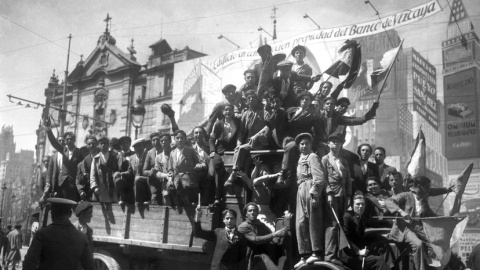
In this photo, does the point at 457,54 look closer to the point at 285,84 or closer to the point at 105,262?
the point at 285,84

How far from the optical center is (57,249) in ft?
13.8

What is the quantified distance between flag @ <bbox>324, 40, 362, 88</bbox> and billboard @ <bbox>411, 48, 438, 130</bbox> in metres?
11.9

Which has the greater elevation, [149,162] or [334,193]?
[149,162]

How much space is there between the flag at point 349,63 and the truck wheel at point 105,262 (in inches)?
176

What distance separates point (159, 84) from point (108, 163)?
830 inches

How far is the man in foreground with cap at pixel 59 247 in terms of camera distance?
412 cm

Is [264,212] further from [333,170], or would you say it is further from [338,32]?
[338,32]

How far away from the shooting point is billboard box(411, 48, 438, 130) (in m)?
18.1

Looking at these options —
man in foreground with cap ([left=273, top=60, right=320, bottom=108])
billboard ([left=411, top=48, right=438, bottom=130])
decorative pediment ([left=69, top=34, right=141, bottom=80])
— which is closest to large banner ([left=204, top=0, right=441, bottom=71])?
billboard ([left=411, top=48, right=438, bottom=130])

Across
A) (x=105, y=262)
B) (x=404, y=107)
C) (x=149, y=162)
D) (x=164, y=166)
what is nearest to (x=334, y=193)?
(x=164, y=166)

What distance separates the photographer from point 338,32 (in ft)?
65.8

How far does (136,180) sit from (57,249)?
10.4 ft

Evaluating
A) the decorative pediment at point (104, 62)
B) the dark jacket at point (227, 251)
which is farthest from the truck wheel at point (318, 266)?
the decorative pediment at point (104, 62)

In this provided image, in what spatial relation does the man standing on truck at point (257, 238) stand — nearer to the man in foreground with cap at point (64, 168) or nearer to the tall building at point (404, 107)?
the man in foreground with cap at point (64, 168)
